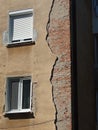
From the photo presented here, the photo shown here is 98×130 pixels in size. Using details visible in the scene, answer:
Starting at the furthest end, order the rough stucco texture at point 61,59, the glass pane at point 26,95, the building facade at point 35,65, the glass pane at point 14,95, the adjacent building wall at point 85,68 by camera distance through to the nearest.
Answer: the adjacent building wall at point 85,68, the glass pane at point 14,95, the glass pane at point 26,95, the building facade at point 35,65, the rough stucco texture at point 61,59

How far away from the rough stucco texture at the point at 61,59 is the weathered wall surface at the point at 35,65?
0.57ft

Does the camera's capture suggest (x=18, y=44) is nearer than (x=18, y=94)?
No

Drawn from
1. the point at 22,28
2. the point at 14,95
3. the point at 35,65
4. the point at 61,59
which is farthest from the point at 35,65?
the point at 22,28

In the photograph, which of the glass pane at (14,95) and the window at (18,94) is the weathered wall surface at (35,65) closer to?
the window at (18,94)

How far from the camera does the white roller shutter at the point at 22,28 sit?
14.1 metres

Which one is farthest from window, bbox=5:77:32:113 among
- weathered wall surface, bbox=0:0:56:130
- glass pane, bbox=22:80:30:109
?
weathered wall surface, bbox=0:0:56:130

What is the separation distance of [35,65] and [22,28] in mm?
1579

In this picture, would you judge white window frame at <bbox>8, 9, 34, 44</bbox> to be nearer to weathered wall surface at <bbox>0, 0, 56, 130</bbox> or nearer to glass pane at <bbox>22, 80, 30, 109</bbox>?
weathered wall surface at <bbox>0, 0, 56, 130</bbox>

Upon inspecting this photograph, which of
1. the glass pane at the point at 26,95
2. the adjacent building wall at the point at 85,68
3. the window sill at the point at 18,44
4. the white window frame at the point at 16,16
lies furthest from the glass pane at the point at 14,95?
the adjacent building wall at the point at 85,68

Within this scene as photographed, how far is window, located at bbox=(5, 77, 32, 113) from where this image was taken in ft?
43.9

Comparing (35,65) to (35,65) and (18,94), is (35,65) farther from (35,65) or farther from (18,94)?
(18,94)

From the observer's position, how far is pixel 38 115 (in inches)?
511

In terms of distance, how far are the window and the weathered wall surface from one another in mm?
180

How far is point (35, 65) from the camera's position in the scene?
44.4 ft
